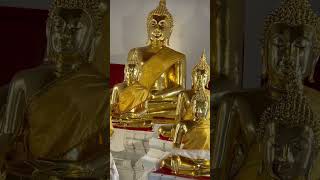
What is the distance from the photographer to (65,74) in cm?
128

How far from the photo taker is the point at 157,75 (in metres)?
2.42

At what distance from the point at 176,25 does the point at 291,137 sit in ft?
2.79

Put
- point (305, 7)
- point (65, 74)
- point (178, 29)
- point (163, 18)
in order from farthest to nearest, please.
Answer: point (163, 18) → point (178, 29) → point (65, 74) → point (305, 7)

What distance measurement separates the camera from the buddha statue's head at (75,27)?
1.24 meters

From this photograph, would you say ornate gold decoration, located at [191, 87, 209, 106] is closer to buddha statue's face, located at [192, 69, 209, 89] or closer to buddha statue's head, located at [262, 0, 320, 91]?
buddha statue's face, located at [192, 69, 209, 89]

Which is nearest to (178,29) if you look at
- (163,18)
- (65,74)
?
(163,18)

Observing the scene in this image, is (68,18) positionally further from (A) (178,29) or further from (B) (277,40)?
(A) (178,29)

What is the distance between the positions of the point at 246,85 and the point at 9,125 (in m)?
0.56

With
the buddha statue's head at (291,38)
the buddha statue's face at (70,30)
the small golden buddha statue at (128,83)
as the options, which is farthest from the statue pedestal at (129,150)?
the buddha statue's head at (291,38)

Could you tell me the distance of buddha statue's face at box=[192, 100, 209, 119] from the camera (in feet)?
6.32

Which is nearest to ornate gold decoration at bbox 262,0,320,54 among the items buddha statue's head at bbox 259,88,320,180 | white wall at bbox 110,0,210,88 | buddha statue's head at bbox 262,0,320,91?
buddha statue's head at bbox 262,0,320,91

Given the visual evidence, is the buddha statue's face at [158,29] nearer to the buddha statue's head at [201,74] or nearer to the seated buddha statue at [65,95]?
the buddha statue's head at [201,74]

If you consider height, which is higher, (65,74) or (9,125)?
(65,74)

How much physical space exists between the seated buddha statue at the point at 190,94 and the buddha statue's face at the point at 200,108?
0.02 metres
